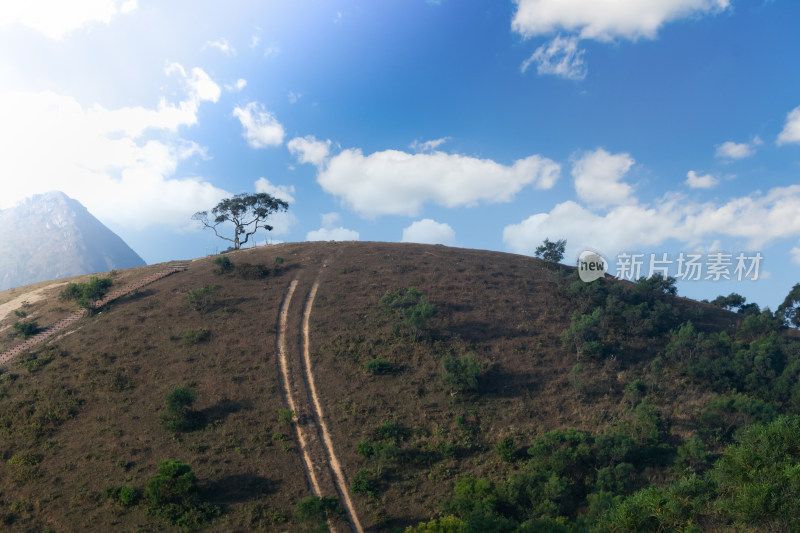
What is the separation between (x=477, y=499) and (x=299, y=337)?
73.6 ft

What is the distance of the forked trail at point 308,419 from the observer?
85.6ft

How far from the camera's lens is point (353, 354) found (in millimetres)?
38719

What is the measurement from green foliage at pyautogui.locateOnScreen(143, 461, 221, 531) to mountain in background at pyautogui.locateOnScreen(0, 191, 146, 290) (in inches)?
5956

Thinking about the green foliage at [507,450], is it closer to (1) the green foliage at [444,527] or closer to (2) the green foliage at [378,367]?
(1) the green foliage at [444,527]

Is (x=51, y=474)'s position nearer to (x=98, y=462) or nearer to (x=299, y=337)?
(x=98, y=462)

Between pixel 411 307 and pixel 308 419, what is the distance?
54.0 ft

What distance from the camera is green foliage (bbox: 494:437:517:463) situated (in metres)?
28.5

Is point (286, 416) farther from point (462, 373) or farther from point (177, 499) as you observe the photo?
point (462, 373)

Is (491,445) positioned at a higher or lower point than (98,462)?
higher

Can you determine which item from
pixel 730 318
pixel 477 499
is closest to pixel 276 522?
pixel 477 499

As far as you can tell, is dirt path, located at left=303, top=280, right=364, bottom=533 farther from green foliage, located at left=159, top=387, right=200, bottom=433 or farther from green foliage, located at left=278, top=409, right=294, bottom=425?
green foliage, located at left=159, top=387, right=200, bottom=433

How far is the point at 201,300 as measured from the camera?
149 feet

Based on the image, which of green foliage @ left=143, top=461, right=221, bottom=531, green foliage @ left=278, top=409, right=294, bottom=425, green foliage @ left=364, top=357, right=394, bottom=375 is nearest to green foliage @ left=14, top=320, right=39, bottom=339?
green foliage @ left=143, top=461, right=221, bottom=531

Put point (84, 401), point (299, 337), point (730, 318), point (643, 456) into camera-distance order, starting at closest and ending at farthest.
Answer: point (643, 456) → point (84, 401) → point (299, 337) → point (730, 318)
